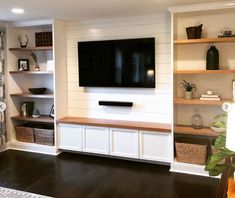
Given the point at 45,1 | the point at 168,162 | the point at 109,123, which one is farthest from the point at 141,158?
the point at 45,1

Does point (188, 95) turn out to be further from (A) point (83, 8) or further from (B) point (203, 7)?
(A) point (83, 8)

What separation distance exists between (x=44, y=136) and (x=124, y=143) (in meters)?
1.50

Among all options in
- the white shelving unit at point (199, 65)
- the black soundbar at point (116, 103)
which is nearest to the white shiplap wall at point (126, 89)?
the black soundbar at point (116, 103)

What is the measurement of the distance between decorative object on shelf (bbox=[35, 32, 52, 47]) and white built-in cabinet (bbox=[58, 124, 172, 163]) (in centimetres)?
147

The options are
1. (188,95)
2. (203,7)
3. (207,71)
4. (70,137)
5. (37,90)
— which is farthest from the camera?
(37,90)

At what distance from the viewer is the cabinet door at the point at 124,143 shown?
4113mm

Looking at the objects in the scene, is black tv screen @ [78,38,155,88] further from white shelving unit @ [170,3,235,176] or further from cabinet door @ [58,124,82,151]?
cabinet door @ [58,124,82,151]

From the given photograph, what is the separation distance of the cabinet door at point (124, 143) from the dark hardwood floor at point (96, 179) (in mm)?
161

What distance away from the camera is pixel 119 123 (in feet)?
13.9

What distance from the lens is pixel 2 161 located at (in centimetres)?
432

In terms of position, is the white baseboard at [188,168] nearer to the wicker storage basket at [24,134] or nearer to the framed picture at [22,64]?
the wicker storage basket at [24,134]

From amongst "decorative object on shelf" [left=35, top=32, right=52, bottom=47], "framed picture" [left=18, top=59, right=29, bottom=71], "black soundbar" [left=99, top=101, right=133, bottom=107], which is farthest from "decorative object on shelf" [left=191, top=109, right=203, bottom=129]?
"framed picture" [left=18, top=59, right=29, bottom=71]

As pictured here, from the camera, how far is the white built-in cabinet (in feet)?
13.1

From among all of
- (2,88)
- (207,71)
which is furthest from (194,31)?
(2,88)
